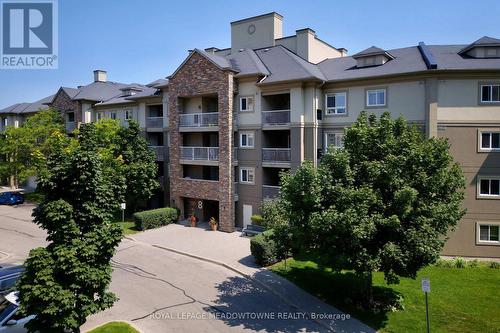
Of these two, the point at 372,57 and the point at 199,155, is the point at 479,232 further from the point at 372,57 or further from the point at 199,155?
the point at 199,155

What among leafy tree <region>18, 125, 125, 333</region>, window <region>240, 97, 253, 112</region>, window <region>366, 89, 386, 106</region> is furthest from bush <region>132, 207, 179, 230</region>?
window <region>366, 89, 386, 106</region>

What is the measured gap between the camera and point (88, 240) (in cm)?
1095

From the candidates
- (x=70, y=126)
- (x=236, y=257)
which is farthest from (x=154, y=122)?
(x=236, y=257)

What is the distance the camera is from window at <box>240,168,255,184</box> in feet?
92.7

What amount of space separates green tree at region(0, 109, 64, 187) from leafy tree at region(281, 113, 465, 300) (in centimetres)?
3596

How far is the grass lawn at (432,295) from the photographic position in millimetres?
14555

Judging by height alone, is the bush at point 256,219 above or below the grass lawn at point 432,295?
above

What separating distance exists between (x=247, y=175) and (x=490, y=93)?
16.9m

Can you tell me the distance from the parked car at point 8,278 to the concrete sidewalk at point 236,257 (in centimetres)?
930

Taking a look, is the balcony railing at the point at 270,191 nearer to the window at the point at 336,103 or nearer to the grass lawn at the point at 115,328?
the window at the point at 336,103

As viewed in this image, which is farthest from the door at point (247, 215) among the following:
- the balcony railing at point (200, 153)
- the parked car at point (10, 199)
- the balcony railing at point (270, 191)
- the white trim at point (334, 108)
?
the parked car at point (10, 199)

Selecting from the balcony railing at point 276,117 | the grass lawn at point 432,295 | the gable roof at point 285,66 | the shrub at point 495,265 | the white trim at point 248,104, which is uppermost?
the gable roof at point 285,66

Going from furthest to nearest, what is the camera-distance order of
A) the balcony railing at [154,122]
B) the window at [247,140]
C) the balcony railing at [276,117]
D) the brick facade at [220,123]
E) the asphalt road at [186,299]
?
the balcony railing at [154,122], the window at [247,140], the brick facade at [220,123], the balcony railing at [276,117], the asphalt road at [186,299]

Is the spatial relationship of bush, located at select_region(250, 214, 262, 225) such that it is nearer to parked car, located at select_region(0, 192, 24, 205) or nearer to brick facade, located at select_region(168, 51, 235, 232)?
brick facade, located at select_region(168, 51, 235, 232)
